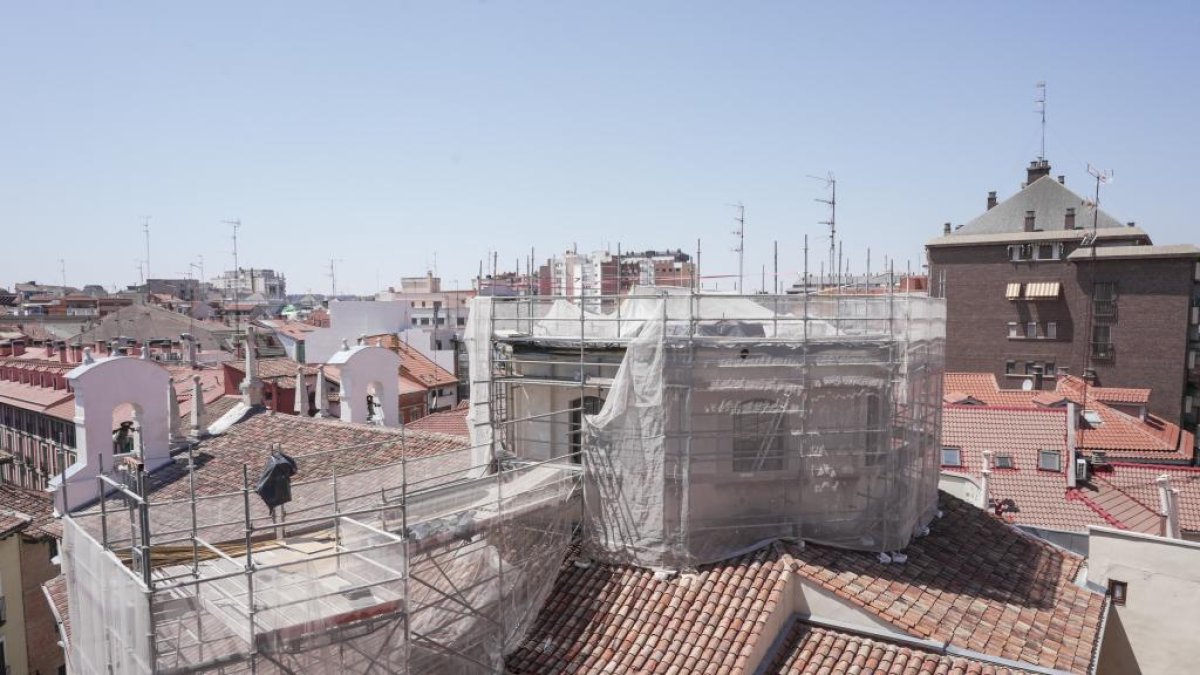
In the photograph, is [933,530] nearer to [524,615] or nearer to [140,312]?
[524,615]

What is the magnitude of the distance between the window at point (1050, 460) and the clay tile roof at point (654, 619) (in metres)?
15.0

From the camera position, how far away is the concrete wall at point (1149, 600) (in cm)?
1345

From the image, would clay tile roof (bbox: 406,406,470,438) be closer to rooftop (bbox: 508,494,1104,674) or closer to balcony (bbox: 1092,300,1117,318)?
rooftop (bbox: 508,494,1104,674)

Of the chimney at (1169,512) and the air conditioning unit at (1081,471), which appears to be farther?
the air conditioning unit at (1081,471)

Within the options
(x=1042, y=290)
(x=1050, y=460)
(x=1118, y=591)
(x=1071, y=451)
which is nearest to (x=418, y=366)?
(x=1050, y=460)

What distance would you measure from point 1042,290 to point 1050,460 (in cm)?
1898

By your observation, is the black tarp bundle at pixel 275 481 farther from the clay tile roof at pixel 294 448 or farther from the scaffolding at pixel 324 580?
the clay tile roof at pixel 294 448

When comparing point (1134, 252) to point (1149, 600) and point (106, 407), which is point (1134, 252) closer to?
point (1149, 600)

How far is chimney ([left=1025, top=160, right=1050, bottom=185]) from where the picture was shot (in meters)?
45.9

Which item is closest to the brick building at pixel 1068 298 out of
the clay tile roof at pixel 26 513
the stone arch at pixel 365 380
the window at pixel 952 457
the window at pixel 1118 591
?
the window at pixel 952 457

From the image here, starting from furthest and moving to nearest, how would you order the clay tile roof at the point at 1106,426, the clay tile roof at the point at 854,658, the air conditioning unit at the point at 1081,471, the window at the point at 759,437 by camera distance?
the clay tile roof at the point at 1106,426 < the air conditioning unit at the point at 1081,471 < the window at the point at 759,437 < the clay tile roof at the point at 854,658

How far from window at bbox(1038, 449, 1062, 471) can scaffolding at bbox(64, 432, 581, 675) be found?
1688 cm

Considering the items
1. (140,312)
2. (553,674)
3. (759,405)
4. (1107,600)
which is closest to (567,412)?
(759,405)

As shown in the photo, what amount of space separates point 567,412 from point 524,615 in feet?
12.1
